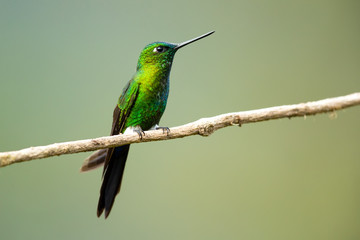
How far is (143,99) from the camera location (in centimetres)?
241

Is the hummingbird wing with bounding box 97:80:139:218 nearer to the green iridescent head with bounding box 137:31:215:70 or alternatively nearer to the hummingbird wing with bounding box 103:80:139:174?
the hummingbird wing with bounding box 103:80:139:174

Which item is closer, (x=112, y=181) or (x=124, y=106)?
(x=124, y=106)

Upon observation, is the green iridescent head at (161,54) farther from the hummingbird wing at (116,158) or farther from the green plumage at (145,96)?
the hummingbird wing at (116,158)

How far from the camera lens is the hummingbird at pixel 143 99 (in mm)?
2387

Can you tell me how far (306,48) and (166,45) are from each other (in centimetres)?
270

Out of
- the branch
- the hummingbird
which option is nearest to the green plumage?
the hummingbird

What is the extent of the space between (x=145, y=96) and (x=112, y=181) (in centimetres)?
67

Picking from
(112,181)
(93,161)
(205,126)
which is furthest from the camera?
(112,181)

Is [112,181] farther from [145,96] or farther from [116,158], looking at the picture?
[145,96]

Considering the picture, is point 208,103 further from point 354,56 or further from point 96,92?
point 354,56

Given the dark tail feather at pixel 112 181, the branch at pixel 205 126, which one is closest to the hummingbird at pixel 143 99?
the dark tail feather at pixel 112 181

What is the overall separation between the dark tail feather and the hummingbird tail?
0.22m

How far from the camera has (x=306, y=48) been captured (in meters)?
4.49

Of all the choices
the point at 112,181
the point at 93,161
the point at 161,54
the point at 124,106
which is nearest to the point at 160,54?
the point at 161,54
